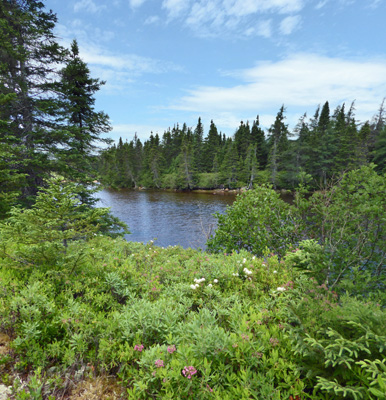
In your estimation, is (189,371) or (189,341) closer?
(189,371)

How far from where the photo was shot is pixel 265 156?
2228 inches

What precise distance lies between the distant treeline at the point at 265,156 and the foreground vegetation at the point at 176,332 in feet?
95.5

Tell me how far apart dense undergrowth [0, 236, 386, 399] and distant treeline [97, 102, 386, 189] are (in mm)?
29411

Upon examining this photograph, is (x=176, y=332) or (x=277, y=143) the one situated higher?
(x=277, y=143)

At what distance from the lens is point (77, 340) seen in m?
2.75

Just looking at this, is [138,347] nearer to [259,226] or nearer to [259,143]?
[259,226]

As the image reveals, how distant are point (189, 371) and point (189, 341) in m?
0.46

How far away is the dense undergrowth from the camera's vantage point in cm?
199

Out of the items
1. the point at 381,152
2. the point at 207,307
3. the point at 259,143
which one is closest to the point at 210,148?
the point at 259,143

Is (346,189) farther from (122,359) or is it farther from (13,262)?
(13,262)

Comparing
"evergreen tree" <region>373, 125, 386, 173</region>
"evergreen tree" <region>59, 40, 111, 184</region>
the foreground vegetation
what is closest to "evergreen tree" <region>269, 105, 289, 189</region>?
"evergreen tree" <region>373, 125, 386, 173</region>

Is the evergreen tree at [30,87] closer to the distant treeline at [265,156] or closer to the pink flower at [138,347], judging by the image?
the pink flower at [138,347]

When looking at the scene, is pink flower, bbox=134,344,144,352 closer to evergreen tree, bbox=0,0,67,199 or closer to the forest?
the forest

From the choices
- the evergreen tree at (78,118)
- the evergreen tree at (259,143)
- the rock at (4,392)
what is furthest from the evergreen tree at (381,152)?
the rock at (4,392)
